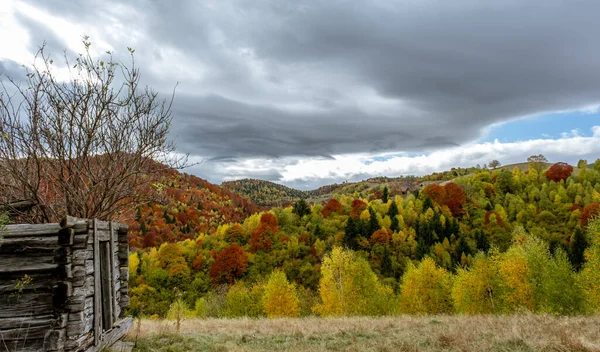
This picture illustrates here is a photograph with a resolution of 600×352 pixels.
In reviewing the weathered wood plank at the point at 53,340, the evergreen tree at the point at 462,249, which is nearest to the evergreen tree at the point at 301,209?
the evergreen tree at the point at 462,249

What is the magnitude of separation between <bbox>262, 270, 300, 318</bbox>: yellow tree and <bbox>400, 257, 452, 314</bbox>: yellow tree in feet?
40.0

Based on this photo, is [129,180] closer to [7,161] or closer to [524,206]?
[7,161]

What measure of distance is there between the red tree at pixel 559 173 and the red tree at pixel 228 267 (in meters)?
123

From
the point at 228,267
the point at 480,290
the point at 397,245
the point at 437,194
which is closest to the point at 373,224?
the point at 397,245

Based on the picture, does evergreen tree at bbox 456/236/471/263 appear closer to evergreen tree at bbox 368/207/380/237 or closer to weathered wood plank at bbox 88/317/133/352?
evergreen tree at bbox 368/207/380/237

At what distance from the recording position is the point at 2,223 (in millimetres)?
7465

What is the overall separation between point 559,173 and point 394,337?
6029 inches

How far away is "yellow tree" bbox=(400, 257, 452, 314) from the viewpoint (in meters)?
37.3

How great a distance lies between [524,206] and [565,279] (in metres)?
90.5

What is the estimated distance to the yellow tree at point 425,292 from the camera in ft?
122

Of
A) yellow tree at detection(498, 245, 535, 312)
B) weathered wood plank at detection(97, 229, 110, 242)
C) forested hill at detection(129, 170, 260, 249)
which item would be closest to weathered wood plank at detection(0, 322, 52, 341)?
weathered wood plank at detection(97, 229, 110, 242)

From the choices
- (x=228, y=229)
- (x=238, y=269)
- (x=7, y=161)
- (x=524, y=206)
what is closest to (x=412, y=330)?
(x=7, y=161)

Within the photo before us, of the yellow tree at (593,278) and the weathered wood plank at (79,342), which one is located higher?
the weathered wood plank at (79,342)

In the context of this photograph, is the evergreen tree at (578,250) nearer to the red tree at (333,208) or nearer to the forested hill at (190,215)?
the red tree at (333,208)
